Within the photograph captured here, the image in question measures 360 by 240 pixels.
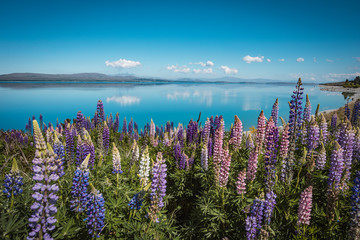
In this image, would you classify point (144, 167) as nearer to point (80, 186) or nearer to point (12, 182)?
point (80, 186)

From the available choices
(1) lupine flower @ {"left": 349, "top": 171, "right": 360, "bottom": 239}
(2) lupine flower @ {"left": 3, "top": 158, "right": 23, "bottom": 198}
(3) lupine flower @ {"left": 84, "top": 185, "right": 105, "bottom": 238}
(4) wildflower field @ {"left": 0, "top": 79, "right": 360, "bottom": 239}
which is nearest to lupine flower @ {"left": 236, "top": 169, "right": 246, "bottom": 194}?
(4) wildflower field @ {"left": 0, "top": 79, "right": 360, "bottom": 239}

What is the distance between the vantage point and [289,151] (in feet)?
14.4

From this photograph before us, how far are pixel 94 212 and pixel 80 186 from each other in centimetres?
58

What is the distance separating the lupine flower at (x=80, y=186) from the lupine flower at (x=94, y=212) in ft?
0.91

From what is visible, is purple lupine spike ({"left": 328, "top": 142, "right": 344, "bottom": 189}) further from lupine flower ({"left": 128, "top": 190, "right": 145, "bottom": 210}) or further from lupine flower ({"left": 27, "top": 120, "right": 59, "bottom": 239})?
lupine flower ({"left": 27, "top": 120, "right": 59, "bottom": 239})

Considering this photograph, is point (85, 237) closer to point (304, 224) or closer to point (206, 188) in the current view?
point (206, 188)

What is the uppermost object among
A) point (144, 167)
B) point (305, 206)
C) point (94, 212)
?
point (144, 167)

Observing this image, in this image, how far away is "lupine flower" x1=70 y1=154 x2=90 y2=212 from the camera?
3002 millimetres

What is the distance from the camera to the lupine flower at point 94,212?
271 centimetres

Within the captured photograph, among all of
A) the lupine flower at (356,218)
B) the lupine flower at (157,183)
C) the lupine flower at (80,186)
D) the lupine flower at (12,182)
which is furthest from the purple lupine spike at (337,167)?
the lupine flower at (12,182)

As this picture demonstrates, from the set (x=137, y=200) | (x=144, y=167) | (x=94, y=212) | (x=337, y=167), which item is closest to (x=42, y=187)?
(x=94, y=212)

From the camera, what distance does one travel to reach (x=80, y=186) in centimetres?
310

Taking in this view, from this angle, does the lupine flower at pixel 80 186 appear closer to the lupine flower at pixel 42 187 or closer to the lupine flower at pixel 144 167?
the lupine flower at pixel 42 187

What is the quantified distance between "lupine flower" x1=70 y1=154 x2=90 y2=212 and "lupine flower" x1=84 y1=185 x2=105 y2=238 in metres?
0.28
